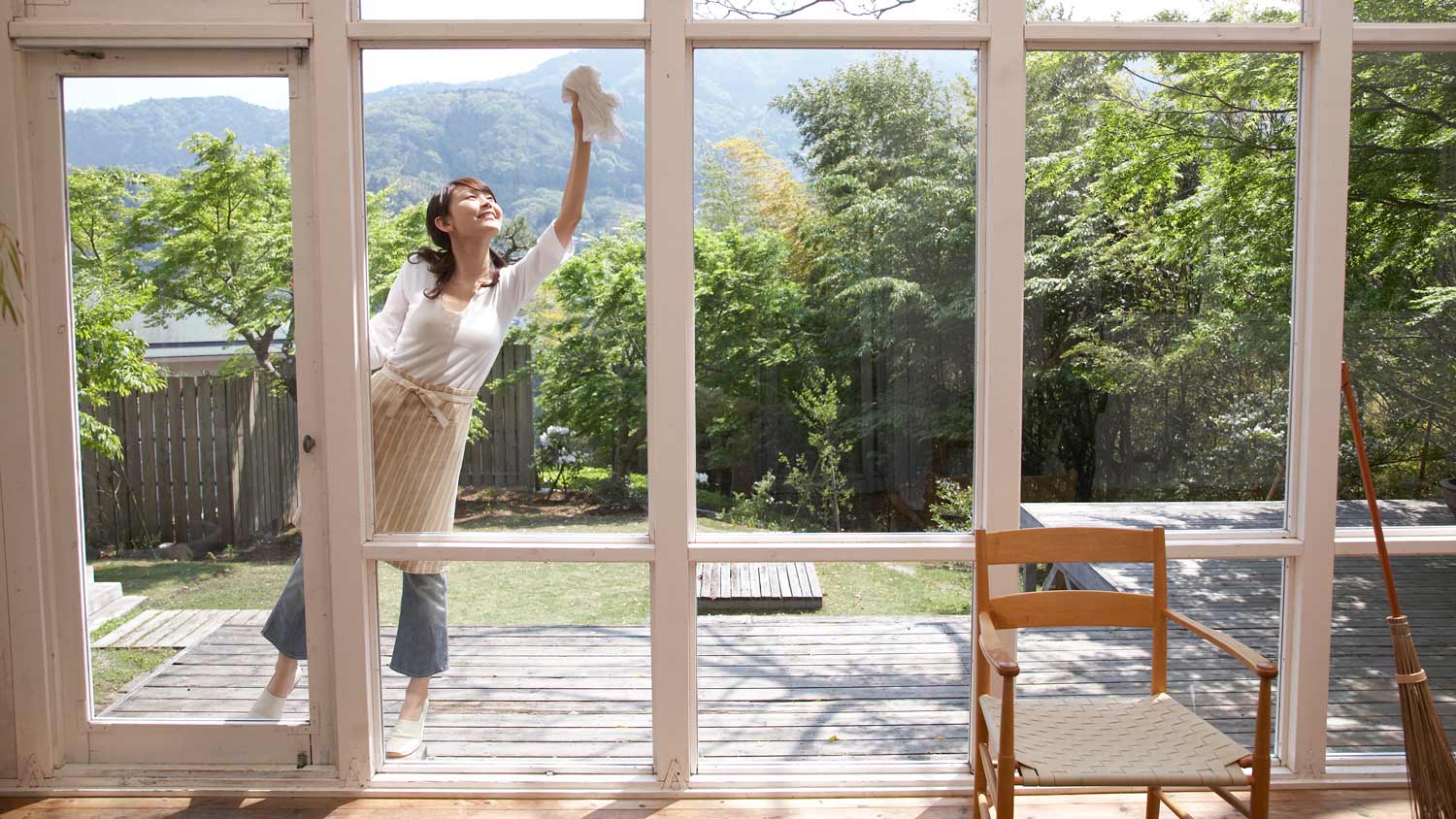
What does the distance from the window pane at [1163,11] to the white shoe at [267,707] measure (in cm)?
293

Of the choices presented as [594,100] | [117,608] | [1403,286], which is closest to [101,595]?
[117,608]

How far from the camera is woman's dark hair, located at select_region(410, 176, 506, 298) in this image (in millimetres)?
2801

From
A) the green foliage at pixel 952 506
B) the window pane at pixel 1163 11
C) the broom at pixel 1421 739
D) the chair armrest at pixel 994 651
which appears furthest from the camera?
the green foliage at pixel 952 506

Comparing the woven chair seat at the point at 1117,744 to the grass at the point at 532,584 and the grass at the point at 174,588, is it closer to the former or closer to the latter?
the grass at the point at 532,584

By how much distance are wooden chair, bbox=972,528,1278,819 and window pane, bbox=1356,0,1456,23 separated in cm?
166

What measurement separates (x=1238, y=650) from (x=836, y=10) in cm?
194

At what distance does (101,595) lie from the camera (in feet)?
9.37

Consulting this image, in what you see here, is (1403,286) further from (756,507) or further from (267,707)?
(267,707)

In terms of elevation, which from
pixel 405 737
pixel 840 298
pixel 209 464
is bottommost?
pixel 405 737

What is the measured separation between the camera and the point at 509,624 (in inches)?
112

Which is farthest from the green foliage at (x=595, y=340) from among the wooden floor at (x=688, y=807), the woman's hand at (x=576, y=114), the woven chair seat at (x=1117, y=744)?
the woven chair seat at (x=1117, y=744)

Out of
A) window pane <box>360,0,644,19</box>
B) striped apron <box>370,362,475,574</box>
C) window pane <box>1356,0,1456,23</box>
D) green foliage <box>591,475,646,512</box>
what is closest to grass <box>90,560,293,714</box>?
striped apron <box>370,362,475,574</box>

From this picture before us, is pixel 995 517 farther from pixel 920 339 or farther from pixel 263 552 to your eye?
pixel 263 552

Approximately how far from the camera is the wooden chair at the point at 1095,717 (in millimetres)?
2061
